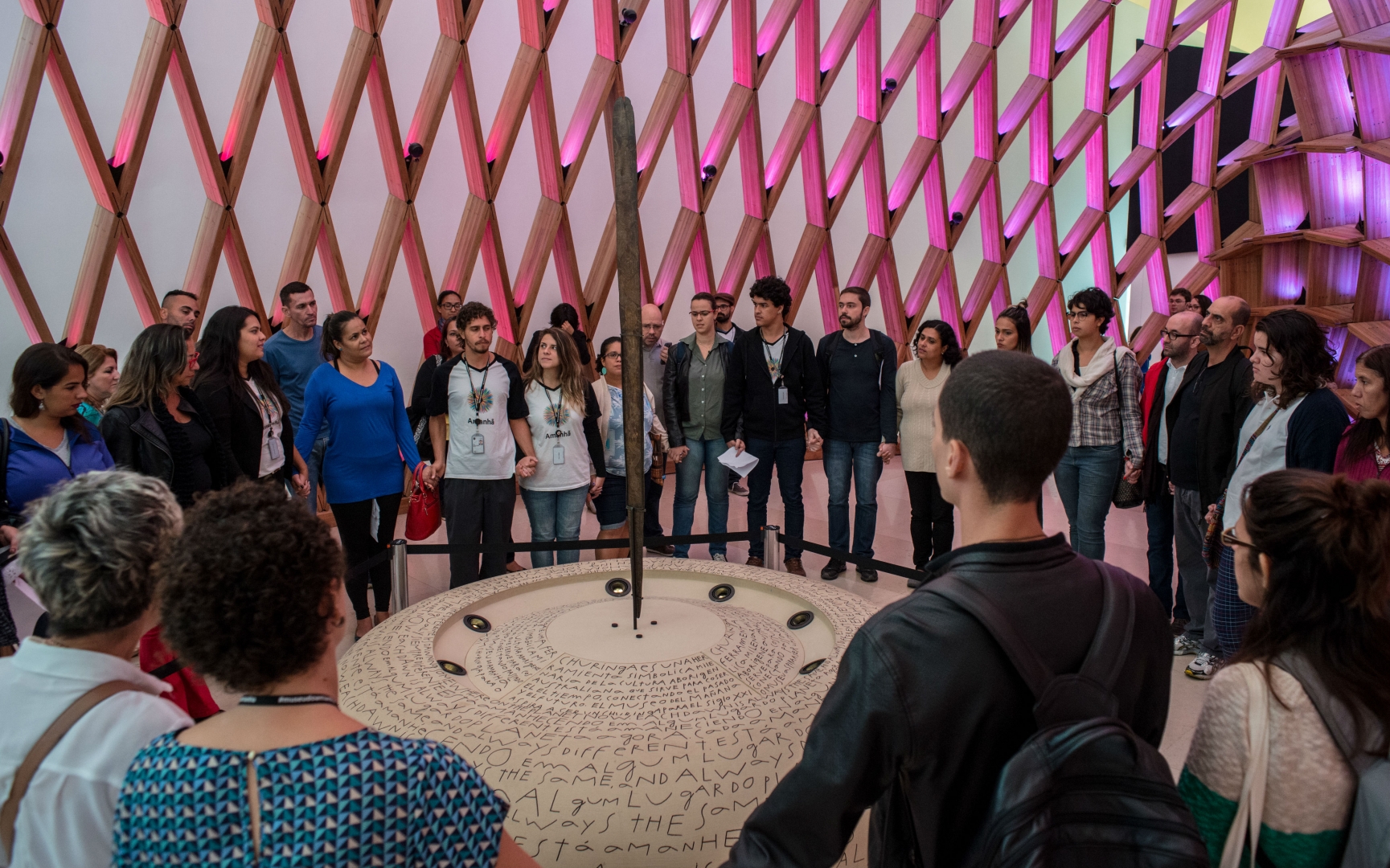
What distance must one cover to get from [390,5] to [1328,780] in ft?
23.8

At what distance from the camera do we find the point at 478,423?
11.8 ft

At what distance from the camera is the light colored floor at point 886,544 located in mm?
3008

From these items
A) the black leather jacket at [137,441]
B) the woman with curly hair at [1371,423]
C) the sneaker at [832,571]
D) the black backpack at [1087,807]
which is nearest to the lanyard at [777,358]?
the sneaker at [832,571]

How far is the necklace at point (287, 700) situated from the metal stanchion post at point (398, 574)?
6.34 ft

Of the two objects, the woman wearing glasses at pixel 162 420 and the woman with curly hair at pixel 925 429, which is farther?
the woman with curly hair at pixel 925 429

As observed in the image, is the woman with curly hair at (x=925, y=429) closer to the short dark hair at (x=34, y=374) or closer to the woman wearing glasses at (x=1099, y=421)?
the woman wearing glasses at (x=1099, y=421)

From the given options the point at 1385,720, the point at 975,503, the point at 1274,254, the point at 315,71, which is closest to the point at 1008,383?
the point at 975,503

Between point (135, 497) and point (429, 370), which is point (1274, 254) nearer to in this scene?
point (429, 370)

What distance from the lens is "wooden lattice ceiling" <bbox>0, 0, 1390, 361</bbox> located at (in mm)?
5430

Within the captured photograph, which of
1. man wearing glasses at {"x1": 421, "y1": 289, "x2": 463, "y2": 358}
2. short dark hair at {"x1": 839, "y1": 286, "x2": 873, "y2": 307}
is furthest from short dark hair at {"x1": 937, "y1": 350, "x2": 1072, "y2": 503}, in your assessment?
man wearing glasses at {"x1": 421, "y1": 289, "x2": 463, "y2": 358}

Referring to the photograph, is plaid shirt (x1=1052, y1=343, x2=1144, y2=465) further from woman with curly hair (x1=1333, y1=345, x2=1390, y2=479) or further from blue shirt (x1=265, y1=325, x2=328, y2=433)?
blue shirt (x1=265, y1=325, x2=328, y2=433)

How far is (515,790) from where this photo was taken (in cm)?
148

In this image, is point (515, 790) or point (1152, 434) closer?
point (515, 790)

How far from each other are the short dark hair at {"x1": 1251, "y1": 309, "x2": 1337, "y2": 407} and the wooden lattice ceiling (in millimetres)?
5296
